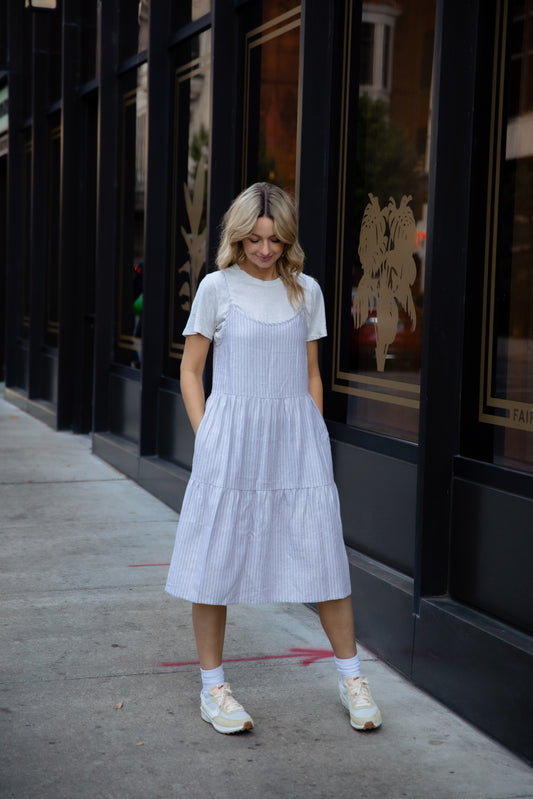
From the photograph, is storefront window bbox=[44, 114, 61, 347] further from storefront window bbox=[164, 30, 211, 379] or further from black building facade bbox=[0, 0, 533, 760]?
storefront window bbox=[164, 30, 211, 379]

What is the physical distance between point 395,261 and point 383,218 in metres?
0.25

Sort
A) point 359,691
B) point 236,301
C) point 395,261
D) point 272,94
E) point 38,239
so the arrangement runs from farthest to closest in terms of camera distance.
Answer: point 38,239 < point 272,94 < point 395,261 < point 359,691 < point 236,301

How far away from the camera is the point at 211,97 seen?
7.07m

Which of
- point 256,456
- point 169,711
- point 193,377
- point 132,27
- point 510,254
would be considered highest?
point 132,27

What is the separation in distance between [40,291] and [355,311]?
7.81m

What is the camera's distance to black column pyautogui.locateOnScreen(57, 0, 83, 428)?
10.9 meters

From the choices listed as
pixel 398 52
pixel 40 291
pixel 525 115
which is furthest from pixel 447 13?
pixel 40 291

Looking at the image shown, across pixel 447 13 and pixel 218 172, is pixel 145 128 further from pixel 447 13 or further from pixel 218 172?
pixel 447 13

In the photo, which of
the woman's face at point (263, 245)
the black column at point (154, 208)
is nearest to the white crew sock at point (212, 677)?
the woman's face at point (263, 245)

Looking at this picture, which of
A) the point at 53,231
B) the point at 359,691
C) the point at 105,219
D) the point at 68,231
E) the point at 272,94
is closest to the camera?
the point at 359,691

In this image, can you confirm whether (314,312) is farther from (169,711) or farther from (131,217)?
(131,217)

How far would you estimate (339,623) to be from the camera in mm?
3846

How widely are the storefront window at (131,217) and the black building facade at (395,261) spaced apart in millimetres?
70

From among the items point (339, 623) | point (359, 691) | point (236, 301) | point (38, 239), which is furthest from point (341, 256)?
point (38, 239)
